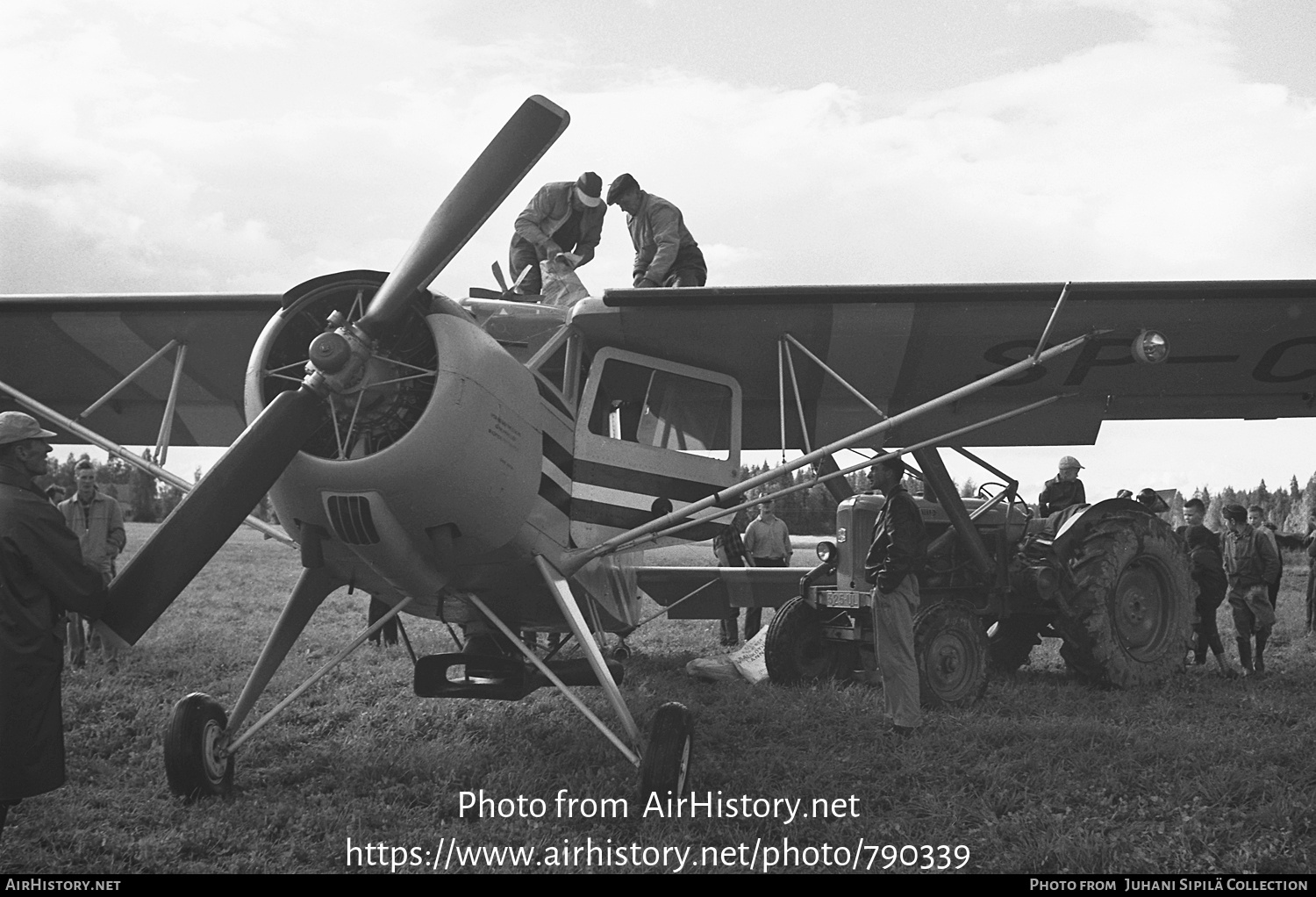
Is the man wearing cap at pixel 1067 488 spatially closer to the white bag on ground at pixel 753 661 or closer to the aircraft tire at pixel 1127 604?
the aircraft tire at pixel 1127 604

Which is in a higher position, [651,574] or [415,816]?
[651,574]

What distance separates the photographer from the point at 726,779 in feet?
17.1

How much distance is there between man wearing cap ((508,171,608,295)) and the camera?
7.54 m

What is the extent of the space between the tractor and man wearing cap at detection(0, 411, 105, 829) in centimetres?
516

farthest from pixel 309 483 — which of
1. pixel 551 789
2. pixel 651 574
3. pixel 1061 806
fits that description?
pixel 651 574

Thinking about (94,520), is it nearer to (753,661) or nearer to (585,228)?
(585,228)

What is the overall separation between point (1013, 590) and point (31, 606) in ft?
21.9

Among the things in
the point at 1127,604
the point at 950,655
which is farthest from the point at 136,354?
the point at 1127,604

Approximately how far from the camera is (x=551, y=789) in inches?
203

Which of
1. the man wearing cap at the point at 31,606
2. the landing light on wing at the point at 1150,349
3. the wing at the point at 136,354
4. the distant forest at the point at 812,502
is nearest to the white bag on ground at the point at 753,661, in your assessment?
the landing light on wing at the point at 1150,349

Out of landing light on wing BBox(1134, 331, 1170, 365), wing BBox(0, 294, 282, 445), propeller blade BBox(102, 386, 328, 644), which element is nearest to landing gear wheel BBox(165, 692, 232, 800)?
propeller blade BBox(102, 386, 328, 644)

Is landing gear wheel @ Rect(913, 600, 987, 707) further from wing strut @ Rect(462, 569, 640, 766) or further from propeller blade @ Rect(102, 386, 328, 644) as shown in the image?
propeller blade @ Rect(102, 386, 328, 644)
